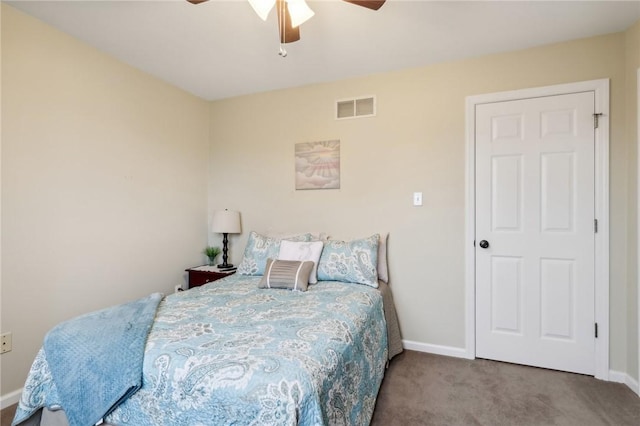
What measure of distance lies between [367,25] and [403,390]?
2445 millimetres

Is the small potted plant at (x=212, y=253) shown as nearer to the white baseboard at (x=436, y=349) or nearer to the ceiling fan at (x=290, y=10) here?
the white baseboard at (x=436, y=349)

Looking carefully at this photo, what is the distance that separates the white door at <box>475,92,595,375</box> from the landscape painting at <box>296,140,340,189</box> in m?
1.20

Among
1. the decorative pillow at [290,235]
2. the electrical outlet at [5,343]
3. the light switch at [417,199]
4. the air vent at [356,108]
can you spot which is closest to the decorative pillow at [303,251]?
the decorative pillow at [290,235]

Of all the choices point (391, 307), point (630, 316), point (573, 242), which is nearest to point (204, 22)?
point (391, 307)

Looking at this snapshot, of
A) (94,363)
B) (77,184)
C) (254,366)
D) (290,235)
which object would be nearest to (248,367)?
(254,366)

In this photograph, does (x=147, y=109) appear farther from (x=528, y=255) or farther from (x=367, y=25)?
(x=528, y=255)

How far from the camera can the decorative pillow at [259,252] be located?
8.72ft

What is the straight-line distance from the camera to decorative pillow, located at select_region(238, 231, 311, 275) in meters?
2.66

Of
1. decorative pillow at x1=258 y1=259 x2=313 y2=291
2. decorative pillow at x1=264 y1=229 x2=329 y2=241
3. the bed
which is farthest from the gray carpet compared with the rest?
decorative pillow at x1=264 y1=229 x2=329 y2=241

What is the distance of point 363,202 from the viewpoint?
2836mm

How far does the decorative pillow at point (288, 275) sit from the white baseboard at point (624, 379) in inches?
87.3

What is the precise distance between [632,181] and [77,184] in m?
3.81

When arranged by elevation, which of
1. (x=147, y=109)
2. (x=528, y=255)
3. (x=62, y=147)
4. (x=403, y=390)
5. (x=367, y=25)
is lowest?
(x=403, y=390)

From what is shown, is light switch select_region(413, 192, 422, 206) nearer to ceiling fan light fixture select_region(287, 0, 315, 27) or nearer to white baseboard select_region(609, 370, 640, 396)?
ceiling fan light fixture select_region(287, 0, 315, 27)
